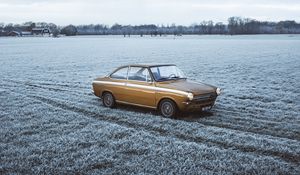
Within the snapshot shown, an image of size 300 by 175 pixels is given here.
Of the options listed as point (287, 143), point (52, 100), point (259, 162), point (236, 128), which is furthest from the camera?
point (52, 100)

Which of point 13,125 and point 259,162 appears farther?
point 13,125

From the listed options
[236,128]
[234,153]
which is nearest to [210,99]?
[236,128]

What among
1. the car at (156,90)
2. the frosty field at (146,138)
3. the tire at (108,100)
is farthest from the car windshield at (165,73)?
the tire at (108,100)

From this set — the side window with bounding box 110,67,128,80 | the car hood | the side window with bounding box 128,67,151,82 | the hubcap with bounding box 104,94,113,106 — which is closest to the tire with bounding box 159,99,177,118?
the car hood

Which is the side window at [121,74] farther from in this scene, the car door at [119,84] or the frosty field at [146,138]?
the frosty field at [146,138]

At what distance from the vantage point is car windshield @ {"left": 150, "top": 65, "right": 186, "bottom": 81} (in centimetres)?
1093

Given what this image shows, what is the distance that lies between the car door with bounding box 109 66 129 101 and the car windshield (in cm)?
102

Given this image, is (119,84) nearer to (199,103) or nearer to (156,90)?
(156,90)

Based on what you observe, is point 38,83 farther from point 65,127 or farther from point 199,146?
point 199,146

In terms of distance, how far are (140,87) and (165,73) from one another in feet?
2.89

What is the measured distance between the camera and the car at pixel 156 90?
10109 millimetres

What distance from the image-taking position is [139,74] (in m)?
11.2

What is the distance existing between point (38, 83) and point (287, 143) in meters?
14.0

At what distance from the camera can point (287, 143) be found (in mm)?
7859
